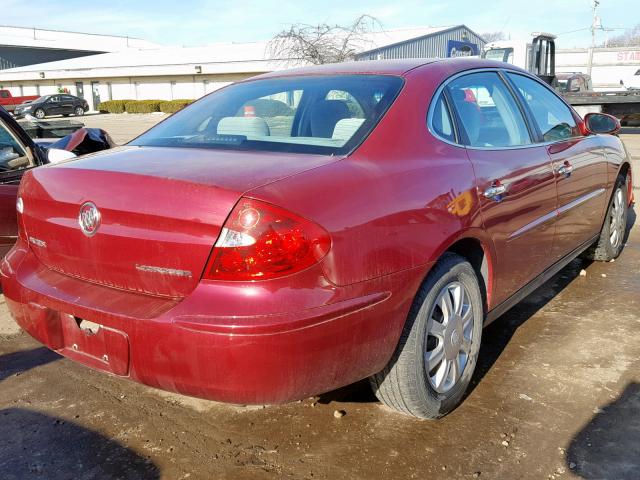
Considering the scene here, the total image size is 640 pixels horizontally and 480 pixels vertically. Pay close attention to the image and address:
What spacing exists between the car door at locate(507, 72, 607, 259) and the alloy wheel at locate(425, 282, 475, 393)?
1.17 m

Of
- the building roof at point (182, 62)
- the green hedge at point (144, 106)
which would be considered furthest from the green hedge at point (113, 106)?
the building roof at point (182, 62)

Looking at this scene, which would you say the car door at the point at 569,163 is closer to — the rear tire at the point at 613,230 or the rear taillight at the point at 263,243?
the rear tire at the point at 613,230

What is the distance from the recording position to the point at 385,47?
30641 millimetres

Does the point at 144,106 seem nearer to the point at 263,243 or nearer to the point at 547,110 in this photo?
the point at 547,110

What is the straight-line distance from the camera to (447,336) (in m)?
2.71

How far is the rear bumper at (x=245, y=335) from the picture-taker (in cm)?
199

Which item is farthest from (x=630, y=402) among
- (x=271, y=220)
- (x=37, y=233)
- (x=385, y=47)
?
(x=385, y=47)

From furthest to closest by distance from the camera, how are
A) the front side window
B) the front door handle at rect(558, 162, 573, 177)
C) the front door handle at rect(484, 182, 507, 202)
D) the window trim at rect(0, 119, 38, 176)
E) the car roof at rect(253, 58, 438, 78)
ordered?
the front side window < the window trim at rect(0, 119, 38, 176) < the front door handle at rect(558, 162, 573, 177) < the car roof at rect(253, 58, 438, 78) < the front door handle at rect(484, 182, 507, 202)

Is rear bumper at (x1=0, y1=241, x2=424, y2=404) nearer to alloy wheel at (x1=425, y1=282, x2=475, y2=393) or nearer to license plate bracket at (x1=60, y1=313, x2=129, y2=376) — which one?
license plate bracket at (x1=60, y1=313, x2=129, y2=376)

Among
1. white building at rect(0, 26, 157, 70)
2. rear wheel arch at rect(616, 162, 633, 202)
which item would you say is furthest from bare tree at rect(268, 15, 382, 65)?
white building at rect(0, 26, 157, 70)

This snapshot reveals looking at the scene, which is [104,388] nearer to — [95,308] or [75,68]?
[95,308]

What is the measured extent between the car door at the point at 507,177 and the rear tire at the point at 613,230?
1552 mm

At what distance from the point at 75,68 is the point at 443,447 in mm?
50221

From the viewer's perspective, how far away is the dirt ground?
242 cm
